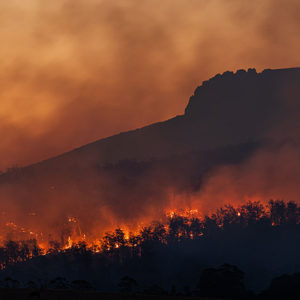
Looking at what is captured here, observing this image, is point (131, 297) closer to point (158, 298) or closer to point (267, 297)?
point (158, 298)

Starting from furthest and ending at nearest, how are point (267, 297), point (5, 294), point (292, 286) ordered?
point (292, 286) < point (267, 297) < point (5, 294)

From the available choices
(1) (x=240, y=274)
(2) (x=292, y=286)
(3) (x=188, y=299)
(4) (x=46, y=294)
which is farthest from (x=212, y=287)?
(4) (x=46, y=294)

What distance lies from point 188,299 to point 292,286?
61330mm

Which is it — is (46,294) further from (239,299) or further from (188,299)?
(239,299)

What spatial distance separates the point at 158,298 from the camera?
9156 centimetres

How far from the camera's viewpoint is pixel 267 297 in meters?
132

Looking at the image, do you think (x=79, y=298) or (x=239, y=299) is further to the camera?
(x=239, y=299)

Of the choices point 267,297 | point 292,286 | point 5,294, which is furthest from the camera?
point 292,286

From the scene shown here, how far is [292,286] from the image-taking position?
144 metres

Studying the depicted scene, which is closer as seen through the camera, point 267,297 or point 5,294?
point 5,294

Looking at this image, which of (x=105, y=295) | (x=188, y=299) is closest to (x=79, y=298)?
(x=105, y=295)

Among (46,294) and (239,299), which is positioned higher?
(46,294)

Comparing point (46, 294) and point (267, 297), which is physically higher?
point (46, 294)

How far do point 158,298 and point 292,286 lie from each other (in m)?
64.3
